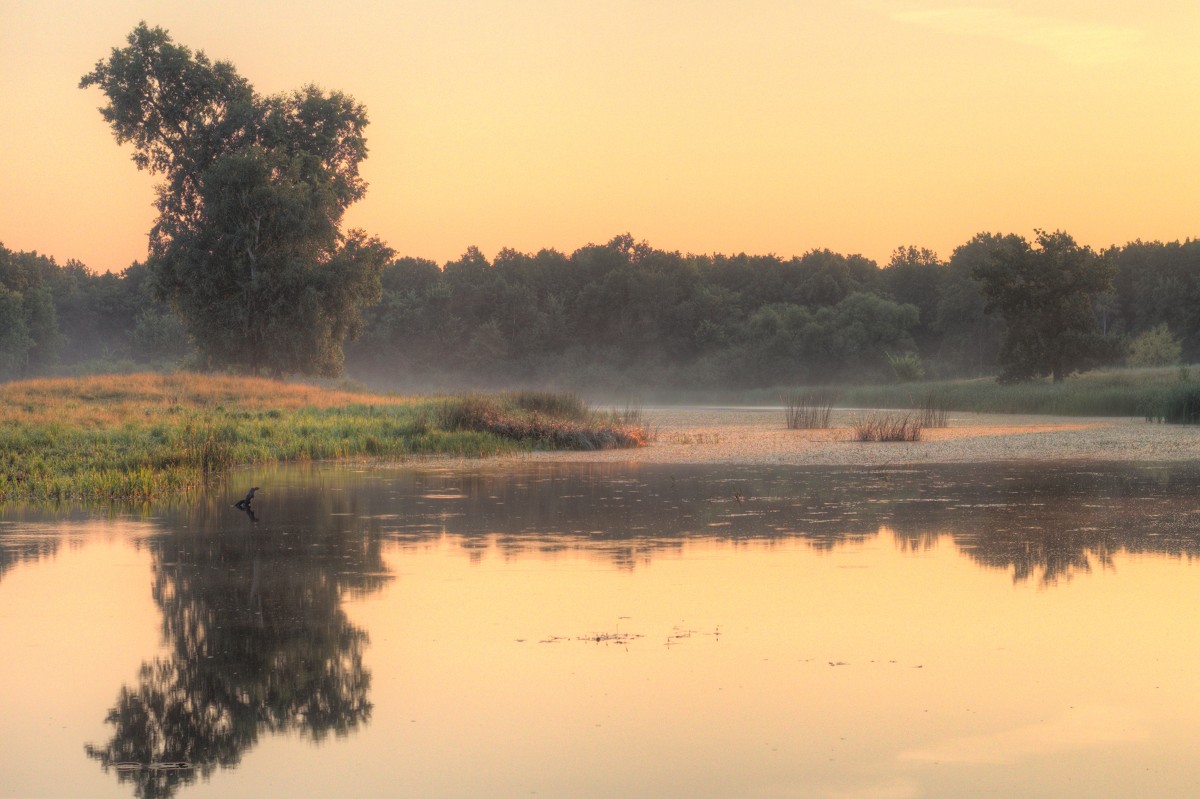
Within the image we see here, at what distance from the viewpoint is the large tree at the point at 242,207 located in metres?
59.9

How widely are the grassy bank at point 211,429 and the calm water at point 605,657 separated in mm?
6424

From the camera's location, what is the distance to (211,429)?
32000mm

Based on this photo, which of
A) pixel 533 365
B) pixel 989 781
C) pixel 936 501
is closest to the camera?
pixel 989 781

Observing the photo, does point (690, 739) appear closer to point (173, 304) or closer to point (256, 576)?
point (256, 576)

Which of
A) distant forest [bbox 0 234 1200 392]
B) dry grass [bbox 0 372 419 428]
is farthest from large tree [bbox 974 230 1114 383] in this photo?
distant forest [bbox 0 234 1200 392]

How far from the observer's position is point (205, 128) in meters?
62.9

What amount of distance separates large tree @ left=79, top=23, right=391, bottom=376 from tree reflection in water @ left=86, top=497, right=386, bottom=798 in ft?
146

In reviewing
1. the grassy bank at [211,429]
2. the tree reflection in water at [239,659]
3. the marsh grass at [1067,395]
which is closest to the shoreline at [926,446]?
the grassy bank at [211,429]

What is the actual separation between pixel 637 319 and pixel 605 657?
114 meters

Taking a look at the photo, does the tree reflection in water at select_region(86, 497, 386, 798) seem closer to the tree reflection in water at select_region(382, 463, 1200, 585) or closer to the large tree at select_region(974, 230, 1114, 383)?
the tree reflection in water at select_region(382, 463, 1200, 585)

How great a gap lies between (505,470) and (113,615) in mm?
17536

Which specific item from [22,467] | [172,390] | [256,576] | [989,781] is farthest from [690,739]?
[172,390]

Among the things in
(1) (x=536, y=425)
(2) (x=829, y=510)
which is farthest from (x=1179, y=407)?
(2) (x=829, y=510)

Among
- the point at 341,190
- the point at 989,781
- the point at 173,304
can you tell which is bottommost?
the point at 989,781
